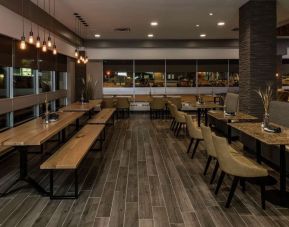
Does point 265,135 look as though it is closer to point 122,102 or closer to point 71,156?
point 71,156

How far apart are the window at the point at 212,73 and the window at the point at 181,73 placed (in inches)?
12.7

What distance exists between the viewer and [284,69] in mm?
15797

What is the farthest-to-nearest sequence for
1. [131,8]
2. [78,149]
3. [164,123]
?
[164,123], [131,8], [78,149]

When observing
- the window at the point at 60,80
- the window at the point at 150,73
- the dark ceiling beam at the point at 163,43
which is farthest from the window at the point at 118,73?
the window at the point at 60,80

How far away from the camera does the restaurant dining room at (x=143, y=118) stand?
4.04 m

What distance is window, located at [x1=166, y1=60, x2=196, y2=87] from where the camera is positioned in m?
14.9

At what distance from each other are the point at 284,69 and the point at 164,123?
7.47 m

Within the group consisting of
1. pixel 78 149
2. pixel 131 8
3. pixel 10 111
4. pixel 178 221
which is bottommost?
pixel 178 221

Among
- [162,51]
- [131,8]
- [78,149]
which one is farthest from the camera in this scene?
[162,51]

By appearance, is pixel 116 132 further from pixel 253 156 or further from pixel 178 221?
pixel 178 221

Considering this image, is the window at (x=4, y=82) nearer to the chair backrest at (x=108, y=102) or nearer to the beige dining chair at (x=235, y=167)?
the beige dining chair at (x=235, y=167)

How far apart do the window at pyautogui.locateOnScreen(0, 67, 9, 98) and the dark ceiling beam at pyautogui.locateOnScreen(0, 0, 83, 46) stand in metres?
1.21

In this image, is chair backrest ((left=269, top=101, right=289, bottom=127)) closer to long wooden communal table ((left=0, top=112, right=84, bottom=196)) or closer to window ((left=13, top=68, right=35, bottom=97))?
long wooden communal table ((left=0, top=112, right=84, bottom=196))

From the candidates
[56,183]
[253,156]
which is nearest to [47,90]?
[56,183]
